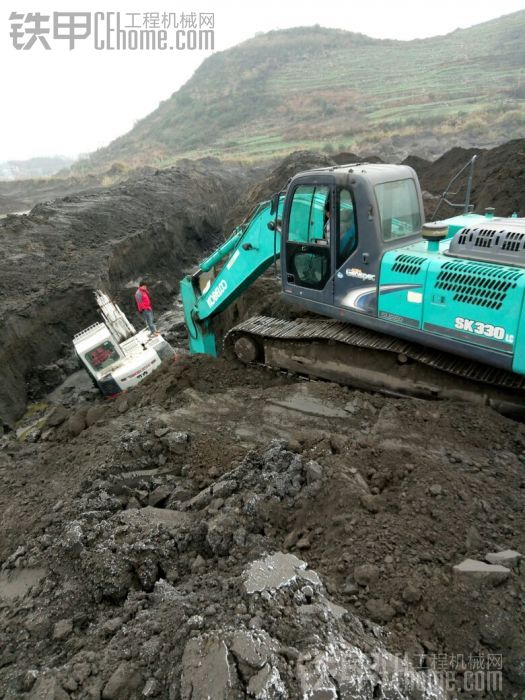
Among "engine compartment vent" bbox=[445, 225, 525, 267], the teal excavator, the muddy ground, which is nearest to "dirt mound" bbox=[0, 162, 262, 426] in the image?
the muddy ground

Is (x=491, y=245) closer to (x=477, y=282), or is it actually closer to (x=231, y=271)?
(x=477, y=282)

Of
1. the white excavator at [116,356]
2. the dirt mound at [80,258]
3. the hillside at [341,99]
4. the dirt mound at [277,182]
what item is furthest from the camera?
the hillside at [341,99]

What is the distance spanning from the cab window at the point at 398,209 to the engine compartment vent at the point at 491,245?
68 cm

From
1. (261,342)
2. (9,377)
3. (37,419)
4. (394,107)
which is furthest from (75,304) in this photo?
(394,107)

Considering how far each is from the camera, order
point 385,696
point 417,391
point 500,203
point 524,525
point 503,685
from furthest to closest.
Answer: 1. point 500,203
2. point 417,391
3. point 524,525
4. point 503,685
5. point 385,696

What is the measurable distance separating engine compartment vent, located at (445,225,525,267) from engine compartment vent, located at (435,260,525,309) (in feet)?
0.44

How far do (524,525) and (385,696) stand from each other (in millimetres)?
1808

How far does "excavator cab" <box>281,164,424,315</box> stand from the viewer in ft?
17.5

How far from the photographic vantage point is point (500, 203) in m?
11.0

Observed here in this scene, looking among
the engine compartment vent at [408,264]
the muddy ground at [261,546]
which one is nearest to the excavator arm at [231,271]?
the muddy ground at [261,546]

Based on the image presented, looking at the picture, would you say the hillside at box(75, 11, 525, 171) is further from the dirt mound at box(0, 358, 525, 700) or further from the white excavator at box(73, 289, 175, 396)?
the dirt mound at box(0, 358, 525, 700)

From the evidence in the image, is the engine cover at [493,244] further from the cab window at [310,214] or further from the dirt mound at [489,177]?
the dirt mound at [489,177]

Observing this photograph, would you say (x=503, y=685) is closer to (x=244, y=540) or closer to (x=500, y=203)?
(x=244, y=540)

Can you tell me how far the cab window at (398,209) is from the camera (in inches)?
212
